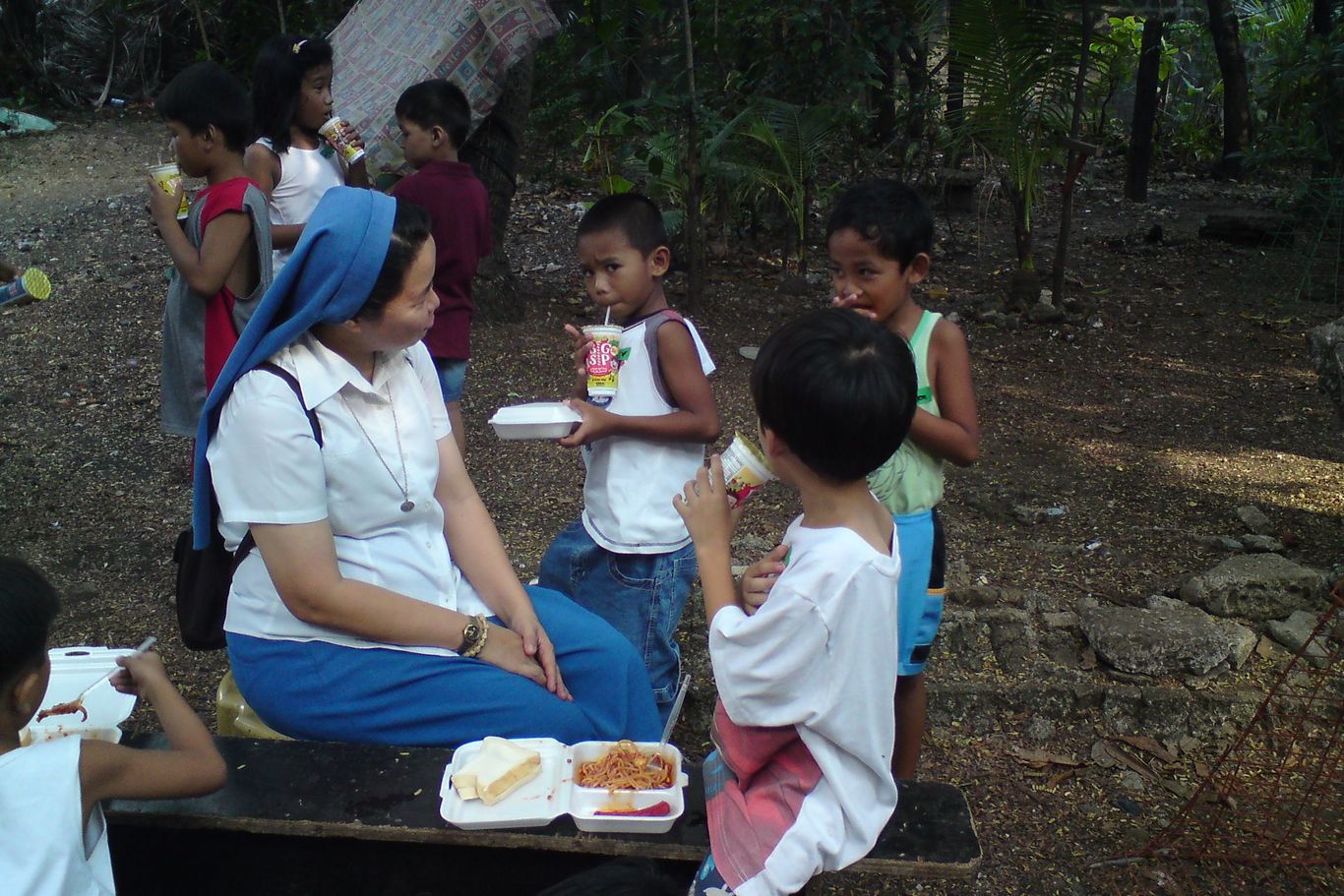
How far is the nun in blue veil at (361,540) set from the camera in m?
2.07

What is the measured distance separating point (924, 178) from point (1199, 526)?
180 inches

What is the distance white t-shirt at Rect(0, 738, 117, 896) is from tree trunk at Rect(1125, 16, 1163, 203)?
970 centimetres

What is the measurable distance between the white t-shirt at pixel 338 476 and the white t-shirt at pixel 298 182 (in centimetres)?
191

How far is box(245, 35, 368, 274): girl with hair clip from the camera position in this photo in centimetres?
393

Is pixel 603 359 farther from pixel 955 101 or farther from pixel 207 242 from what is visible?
pixel 955 101

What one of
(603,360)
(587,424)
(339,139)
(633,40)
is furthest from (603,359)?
(633,40)

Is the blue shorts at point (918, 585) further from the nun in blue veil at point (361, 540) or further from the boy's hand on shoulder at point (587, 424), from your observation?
the boy's hand on shoulder at point (587, 424)

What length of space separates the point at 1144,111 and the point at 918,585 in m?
8.50

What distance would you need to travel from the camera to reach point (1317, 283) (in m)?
6.80

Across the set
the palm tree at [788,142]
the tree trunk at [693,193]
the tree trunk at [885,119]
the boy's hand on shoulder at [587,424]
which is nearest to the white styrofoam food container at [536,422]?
the boy's hand on shoulder at [587,424]

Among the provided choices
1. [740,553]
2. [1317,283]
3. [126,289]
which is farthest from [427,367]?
[1317,283]

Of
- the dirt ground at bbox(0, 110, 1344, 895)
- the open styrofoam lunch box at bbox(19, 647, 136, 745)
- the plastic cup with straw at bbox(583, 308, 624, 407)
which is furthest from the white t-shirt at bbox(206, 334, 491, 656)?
the dirt ground at bbox(0, 110, 1344, 895)

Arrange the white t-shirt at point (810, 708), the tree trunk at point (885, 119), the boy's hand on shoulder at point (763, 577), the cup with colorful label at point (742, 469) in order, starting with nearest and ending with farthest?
the white t-shirt at point (810, 708), the boy's hand on shoulder at point (763, 577), the cup with colorful label at point (742, 469), the tree trunk at point (885, 119)

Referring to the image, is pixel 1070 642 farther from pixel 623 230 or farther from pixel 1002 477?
pixel 623 230
